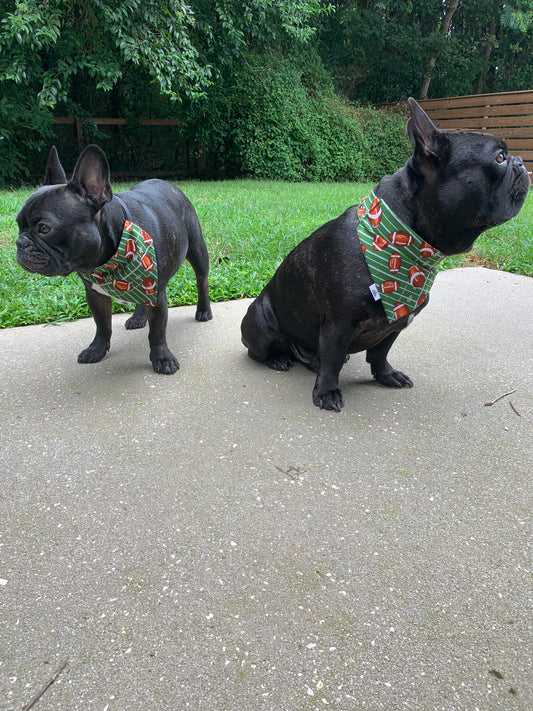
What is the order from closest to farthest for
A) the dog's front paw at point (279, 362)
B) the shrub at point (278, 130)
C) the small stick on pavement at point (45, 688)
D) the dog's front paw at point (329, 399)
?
the small stick on pavement at point (45, 688), the dog's front paw at point (329, 399), the dog's front paw at point (279, 362), the shrub at point (278, 130)

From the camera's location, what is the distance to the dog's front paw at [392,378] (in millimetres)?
2982

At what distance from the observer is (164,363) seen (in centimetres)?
311

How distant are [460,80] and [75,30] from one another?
1726cm

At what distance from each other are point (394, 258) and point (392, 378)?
2.73 ft

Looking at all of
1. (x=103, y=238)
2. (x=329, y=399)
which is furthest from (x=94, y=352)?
(x=329, y=399)

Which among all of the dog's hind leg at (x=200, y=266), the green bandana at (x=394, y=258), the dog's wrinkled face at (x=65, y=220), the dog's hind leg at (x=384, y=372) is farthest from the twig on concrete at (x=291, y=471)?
the dog's hind leg at (x=200, y=266)

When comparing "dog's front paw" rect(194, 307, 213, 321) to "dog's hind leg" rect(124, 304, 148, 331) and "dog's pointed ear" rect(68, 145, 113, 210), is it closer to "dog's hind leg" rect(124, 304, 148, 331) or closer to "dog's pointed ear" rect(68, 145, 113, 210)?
"dog's hind leg" rect(124, 304, 148, 331)

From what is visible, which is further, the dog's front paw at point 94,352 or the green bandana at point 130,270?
the dog's front paw at point 94,352

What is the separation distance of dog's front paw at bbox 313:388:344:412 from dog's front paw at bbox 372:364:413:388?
0.37 metres

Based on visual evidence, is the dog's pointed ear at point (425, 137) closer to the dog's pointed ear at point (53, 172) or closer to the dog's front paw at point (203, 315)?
the dog's pointed ear at point (53, 172)

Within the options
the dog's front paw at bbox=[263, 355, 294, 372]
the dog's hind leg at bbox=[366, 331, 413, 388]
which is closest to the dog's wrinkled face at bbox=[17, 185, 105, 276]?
the dog's front paw at bbox=[263, 355, 294, 372]

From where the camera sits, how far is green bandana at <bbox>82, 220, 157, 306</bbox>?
278 cm

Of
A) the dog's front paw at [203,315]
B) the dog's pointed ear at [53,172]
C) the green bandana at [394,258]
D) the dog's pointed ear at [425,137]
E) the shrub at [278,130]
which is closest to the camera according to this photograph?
the dog's pointed ear at [425,137]

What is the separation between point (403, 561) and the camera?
171 centimetres
